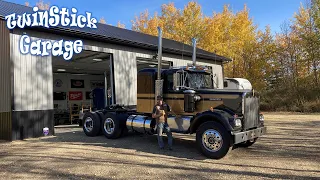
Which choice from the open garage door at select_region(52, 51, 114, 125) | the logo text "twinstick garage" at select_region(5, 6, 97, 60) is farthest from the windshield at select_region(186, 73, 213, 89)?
the open garage door at select_region(52, 51, 114, 125)

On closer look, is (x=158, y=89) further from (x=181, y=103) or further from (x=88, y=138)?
(x=88, y=138)

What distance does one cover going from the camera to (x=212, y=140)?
24.3 ft

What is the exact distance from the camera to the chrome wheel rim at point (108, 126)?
1041 cm

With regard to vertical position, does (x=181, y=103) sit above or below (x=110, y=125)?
above

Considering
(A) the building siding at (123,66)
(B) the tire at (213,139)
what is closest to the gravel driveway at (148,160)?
(B) the tire at (213,139)

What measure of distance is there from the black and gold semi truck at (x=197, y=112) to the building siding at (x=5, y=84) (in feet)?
10.2

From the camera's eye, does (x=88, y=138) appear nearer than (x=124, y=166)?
No

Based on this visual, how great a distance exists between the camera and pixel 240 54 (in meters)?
32.0

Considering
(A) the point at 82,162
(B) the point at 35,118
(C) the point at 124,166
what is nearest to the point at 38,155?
(A) the point at 82,162

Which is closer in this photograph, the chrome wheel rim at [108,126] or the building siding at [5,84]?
the building siding at [5,84]

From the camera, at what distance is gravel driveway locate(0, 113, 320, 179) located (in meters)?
5.96

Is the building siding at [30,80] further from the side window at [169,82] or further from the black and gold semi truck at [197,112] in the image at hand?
the side window at [169,82]

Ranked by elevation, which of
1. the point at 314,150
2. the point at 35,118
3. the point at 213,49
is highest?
the point at 213,49

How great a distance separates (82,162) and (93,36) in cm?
713
